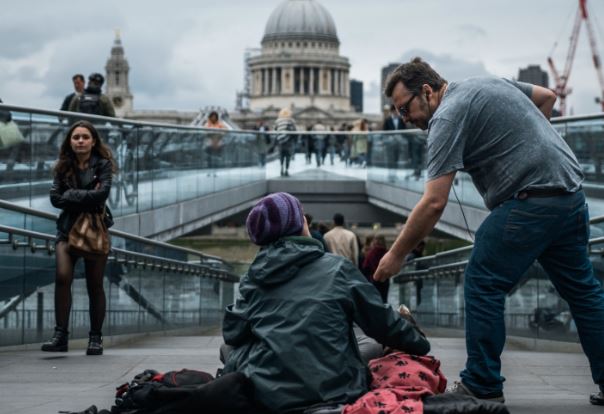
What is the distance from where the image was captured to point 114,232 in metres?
11.6

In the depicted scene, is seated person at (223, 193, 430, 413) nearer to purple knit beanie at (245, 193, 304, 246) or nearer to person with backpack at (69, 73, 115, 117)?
purple knit beanie at (245, 193, 304, 246)

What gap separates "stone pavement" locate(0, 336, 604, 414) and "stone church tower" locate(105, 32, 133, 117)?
161 metres

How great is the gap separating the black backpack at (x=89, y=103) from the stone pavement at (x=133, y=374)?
6218mm

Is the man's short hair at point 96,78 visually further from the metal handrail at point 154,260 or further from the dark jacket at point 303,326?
the dark jacket at point 303,326

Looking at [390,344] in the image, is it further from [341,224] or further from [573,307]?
[341,224]

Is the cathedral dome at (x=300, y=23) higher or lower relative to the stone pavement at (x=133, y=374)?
higher

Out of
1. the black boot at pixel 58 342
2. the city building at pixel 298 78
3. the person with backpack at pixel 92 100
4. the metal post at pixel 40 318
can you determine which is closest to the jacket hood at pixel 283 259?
the black boot at pixel 58 342

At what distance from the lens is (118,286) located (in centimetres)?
1213

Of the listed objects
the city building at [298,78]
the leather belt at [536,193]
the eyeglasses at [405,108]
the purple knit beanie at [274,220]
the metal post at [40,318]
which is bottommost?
the metal post at [40,318]

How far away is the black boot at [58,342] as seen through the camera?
9.12 m

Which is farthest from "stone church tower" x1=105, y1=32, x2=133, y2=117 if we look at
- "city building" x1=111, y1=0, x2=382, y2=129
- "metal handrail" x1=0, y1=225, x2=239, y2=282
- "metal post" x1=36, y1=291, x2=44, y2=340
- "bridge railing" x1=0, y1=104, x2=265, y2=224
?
"metal post" x1=36, y1=291, x2=44, y2=340

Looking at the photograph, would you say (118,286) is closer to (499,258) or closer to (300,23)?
(499,258)

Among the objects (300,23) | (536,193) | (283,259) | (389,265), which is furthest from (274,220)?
(300,23)

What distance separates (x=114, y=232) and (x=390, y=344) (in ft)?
20.8
